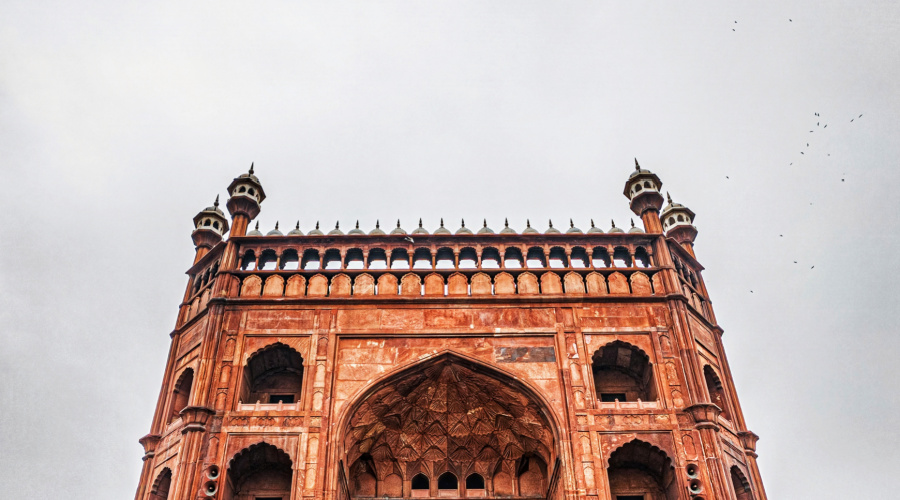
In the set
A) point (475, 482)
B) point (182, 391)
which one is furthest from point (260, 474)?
point (475, 482)

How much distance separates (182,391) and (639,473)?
13.6 meters

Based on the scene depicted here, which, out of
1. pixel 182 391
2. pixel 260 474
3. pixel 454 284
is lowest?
pixel 260 474

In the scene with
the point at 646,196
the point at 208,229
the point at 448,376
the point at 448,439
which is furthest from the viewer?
the point at 208,229

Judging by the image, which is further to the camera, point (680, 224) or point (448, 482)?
point (680, 224)

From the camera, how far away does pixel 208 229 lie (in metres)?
28.3

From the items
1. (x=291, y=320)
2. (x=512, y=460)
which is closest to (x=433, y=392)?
(x=512, y=460)

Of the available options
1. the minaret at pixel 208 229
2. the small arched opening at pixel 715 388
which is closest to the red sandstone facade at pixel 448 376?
the small arched opening at pixel 715 388

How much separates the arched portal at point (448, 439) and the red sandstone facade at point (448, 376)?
0.16ft

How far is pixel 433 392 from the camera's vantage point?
23.7 metres

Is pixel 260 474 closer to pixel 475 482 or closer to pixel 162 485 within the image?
pixel 162 485

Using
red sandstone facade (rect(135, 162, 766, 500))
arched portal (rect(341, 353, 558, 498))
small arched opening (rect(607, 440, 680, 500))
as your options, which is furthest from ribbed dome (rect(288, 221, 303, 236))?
small arched opening (rect(607, 440, 680, 500))

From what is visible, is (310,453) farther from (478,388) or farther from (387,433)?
(478,388)

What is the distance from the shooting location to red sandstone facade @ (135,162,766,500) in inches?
835

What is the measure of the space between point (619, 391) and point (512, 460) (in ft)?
12.6
